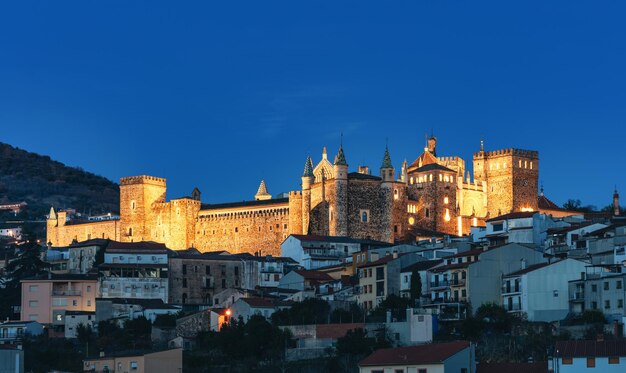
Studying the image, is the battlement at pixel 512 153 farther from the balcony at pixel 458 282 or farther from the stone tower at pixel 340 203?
the balcony at pixel 458 282

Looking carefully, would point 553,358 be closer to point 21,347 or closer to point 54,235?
point 21,347

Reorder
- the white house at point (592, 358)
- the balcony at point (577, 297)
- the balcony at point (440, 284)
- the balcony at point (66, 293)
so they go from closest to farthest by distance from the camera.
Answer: the white house at point (592, 358) → the balcony at point (577, 297) → the balcony at point (440, 284) → the balcony at point (66, 293)

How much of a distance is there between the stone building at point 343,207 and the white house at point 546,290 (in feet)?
126

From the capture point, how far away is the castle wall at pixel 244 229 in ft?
399

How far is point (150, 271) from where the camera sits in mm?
97688

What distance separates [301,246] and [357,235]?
31.8ft

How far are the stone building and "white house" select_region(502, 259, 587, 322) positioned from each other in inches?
1515

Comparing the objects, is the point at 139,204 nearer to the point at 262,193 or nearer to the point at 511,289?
the point at 262,193

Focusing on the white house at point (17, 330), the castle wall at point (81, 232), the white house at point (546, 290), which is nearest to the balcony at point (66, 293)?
the white house at point (17, 330)

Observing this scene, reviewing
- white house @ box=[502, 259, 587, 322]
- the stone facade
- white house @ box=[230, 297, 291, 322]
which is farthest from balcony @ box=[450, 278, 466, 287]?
the stone facade

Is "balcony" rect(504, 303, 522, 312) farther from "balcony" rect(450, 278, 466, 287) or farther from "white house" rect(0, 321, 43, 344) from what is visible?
"white house" rect(0, 321, 43, 344)

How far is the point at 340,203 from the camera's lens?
116312 millimetres

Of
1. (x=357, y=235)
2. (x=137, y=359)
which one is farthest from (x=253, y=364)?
(x=357, y=235)

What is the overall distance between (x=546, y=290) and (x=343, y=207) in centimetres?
4064
